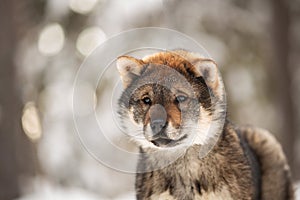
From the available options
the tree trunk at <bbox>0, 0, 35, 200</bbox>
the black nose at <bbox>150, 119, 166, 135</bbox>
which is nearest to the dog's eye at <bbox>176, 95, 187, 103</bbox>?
the black nose at <bbox>150, 119, 166, 135</bbox>

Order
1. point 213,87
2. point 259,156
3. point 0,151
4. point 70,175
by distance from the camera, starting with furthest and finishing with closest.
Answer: point 70,175 → point 0,151 → point 259,156 → point 213,87

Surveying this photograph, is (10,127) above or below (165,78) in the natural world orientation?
above

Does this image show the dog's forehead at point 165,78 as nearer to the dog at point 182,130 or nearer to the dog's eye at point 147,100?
the dog at point 182,130

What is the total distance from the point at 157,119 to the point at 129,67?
69cm

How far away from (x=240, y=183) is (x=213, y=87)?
777 mm

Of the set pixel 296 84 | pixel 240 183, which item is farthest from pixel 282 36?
pixel 240 183

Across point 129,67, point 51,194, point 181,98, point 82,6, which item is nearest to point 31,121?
point 82,6

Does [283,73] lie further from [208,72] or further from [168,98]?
[168,98]

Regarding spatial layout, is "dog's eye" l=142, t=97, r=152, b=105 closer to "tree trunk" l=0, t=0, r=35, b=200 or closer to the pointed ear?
the pointed ear

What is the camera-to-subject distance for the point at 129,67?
526 centimetres

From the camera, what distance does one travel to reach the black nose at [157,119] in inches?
186

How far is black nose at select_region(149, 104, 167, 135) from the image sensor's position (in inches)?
186

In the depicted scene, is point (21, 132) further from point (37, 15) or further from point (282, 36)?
Answer: point (282, 36)

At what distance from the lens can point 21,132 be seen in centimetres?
1393
